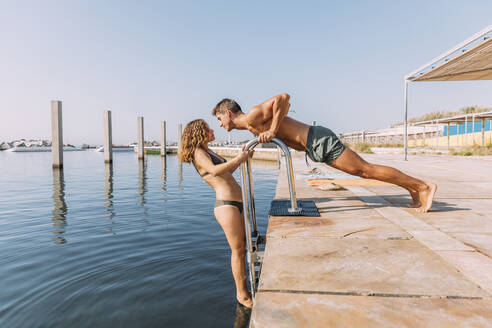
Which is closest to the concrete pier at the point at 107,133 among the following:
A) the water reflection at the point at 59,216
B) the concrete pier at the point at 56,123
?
the concrete pier at the point at 56,123

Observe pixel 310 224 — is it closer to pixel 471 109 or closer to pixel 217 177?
pixel 217 177

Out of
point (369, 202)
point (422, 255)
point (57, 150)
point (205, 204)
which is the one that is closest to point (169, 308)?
point (422, 255)

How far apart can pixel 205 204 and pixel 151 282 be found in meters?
4.98

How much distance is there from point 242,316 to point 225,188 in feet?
3.98

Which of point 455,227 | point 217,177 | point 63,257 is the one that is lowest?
point 63,257

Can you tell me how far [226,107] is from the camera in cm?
297

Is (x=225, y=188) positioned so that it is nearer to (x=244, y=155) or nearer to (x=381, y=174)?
(x=244, y=155)

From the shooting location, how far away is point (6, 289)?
335 centimetres

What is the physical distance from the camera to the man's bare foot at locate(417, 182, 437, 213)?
3.23 meters

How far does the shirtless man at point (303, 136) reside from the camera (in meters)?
2.94

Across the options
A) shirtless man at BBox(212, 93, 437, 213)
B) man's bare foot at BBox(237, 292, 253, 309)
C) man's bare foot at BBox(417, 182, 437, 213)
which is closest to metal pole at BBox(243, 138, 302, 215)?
shirtless man at BBox(212, 93, 437, 213)

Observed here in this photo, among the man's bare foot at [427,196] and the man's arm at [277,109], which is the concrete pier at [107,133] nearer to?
the man's arm at [277,109]

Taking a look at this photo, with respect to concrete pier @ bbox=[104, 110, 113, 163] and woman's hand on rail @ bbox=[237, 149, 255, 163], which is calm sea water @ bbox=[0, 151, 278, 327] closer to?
woman's hand on rail @ bbox=[237, 149, 255, 163]

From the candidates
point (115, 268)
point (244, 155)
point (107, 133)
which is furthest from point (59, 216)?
point (107, 133)
